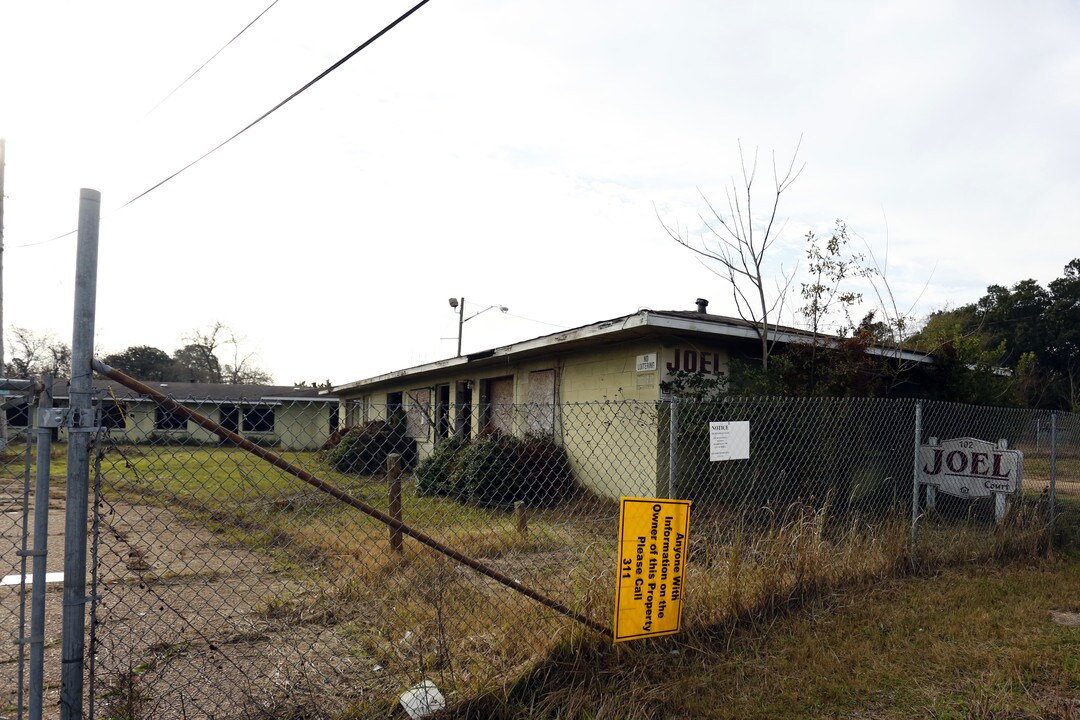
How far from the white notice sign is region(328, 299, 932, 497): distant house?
2101 mm

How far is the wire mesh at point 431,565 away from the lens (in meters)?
3.38

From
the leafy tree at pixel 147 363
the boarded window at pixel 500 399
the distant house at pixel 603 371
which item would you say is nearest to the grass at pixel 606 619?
the distant house at pixel 603 371

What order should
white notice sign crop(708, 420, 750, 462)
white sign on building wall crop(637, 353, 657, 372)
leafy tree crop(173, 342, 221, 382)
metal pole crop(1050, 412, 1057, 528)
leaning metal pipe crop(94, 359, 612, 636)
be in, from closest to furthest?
leaning metal pipe crop(94, 359, 612, 636), white notice sign crop(708, 420, 750, 462), metal pole crop(1050, 412, 1057, 528), white sign on building wall crop(637, 353, 657, 372), leafy tree crop(173, 342, 221, 382)

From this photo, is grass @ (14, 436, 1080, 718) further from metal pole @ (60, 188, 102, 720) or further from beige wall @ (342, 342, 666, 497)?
beige wall @ (342, 342, 666, 497)

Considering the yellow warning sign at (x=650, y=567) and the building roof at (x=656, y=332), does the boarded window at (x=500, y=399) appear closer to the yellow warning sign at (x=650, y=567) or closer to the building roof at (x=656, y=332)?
the building roof at (x=656, y=332)

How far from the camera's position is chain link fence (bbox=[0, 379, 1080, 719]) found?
3307mm

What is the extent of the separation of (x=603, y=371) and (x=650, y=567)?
6756mm

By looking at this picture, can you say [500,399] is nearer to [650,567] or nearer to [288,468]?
[650,567]

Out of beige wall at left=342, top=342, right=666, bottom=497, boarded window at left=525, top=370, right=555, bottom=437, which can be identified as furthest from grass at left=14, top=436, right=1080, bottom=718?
boarded window at left=525, top=370, right=555, bottom=437

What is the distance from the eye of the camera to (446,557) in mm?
4238

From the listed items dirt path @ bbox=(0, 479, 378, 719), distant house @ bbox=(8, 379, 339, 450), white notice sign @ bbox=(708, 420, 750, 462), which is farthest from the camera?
white notice sign @ bbox=(708, 420, 750, 462)

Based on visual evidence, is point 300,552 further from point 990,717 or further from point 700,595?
point 990,717

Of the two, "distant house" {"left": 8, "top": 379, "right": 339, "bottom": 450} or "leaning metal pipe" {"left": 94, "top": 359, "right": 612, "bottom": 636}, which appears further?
"distant house" {"left": 8, "top": 379, "right": 339, "bottom": 450}

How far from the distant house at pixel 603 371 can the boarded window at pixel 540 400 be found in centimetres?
2
